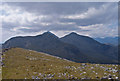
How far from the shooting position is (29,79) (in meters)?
28.0

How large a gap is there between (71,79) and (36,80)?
8.08m

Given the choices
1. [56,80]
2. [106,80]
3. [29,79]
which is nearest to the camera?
[106,80]

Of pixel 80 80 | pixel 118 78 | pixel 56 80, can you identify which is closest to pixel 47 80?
pixel 56 80

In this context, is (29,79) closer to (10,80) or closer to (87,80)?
(10,80)

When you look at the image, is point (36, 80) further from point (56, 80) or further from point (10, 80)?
point (10, 80)

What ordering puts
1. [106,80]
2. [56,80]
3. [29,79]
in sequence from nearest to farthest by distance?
[106,80], [56,80], [29,79]

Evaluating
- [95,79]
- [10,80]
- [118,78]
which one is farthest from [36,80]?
[118,78]

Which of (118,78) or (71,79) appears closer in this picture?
(118,78)

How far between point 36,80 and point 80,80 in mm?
10047

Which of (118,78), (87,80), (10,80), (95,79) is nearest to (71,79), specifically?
(87,80)

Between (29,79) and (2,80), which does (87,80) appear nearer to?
(29,79)

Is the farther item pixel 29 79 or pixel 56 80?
pixel 29 79

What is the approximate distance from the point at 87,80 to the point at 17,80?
1649 cm

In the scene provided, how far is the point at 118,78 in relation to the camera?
24.6 meters
